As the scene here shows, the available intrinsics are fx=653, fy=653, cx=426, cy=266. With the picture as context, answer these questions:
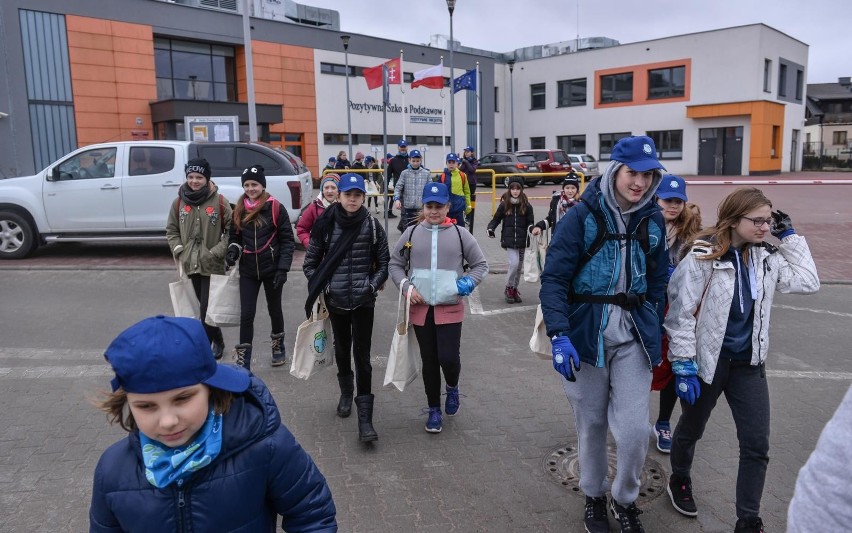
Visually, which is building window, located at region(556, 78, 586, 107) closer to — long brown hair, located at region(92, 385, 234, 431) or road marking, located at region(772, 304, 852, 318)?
road marking, located at region(772, 304, 852, 318)

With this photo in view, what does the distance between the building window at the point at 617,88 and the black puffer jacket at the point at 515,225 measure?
3634cm

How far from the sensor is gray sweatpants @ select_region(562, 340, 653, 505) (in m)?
3.16

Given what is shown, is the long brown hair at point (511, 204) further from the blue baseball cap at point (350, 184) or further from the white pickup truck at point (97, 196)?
the white pickup truck at point (97, 196)

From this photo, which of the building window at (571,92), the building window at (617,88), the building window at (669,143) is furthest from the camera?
the building window at (571,92)

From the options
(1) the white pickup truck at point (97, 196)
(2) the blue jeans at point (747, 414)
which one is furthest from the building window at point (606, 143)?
(2) the blue jeans at point (747, 414)

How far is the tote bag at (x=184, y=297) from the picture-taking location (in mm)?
6132

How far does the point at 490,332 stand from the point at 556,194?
98.6 inches

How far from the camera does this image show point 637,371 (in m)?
3.19

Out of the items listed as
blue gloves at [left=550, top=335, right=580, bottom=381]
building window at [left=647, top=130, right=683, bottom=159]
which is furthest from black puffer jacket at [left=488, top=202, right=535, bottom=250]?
building window at [left=647, top=130, right=683, bottom=159]

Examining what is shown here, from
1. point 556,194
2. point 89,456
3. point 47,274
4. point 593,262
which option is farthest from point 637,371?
point 47,274

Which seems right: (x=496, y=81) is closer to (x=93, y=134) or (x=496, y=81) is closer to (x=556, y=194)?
(x=93, y=134)

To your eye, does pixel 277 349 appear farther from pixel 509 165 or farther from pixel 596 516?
pixel 509 165

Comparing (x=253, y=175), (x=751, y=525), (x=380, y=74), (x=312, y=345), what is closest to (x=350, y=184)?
(x=312, y=345)

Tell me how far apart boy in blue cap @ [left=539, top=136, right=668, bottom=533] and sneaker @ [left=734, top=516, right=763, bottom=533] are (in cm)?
55
